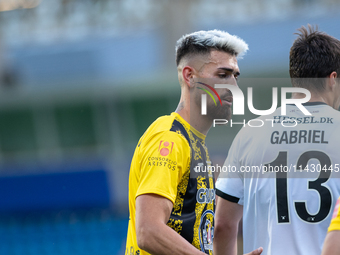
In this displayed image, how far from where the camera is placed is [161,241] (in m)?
2.07

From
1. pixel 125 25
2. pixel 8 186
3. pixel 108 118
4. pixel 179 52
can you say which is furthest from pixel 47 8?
pixel 179 52

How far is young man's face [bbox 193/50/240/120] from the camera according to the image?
260 centimetres

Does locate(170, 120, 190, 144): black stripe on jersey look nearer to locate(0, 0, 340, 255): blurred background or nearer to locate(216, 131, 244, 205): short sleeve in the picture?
locate(216, 131, 244, 205): short sleeve

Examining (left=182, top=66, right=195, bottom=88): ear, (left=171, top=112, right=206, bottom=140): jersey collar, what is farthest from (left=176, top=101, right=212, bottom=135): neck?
(left=182, top=66, right=195, bottom=88): ear

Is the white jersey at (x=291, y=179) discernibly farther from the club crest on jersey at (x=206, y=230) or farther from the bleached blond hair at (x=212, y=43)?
the bleached blond hair at (x=212, y=43)

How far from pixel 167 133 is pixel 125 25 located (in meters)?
15.4

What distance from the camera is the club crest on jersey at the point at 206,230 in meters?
2.34

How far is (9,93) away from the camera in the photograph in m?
14.7

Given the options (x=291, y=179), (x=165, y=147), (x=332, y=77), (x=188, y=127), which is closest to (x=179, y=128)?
(x=188, y=127)

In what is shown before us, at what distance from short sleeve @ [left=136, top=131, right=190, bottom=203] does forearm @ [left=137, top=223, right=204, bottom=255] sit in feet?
0.56

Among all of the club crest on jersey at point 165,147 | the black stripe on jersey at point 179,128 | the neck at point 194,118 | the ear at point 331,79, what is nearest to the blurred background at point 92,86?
the neck at point 194,118

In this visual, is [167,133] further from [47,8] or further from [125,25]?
[47,8]

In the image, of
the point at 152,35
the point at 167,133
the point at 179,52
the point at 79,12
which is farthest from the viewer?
the point at 79,12

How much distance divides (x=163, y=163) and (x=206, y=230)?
1.60 feet
